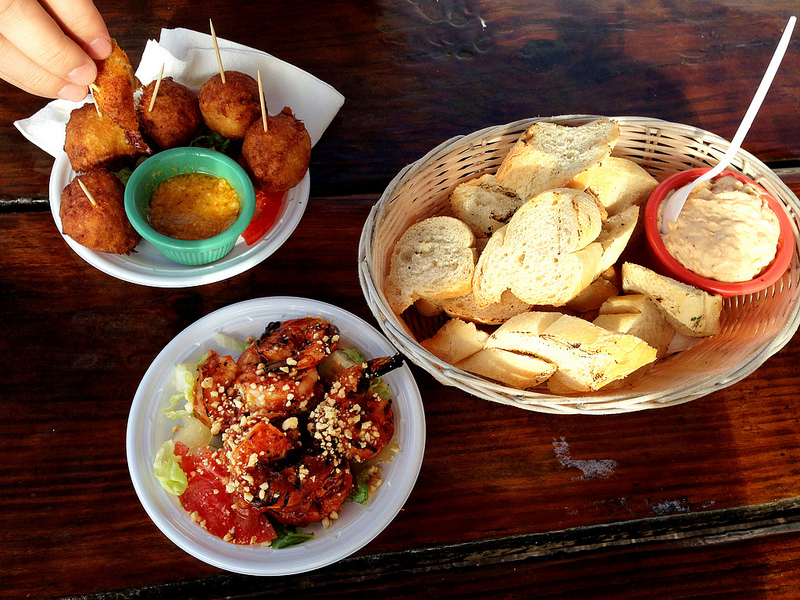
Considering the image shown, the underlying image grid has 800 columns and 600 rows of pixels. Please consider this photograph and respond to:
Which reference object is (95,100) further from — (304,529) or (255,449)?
(304,529)

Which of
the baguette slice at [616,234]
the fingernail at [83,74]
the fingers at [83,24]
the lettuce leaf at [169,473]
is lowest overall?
the lettuce leaf at [169,473]

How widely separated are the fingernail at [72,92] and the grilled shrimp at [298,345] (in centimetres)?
92

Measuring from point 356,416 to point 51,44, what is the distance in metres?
1.25

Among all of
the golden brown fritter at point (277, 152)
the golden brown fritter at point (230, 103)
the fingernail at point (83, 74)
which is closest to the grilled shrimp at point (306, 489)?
the golden brown fritter at point (277, 152)

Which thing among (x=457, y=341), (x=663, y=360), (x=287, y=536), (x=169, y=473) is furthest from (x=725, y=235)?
(x=169, y=473)

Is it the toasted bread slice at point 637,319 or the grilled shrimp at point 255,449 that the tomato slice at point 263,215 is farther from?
the toasted bread slice at point 637,319

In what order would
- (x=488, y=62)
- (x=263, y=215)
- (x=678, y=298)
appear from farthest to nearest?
(x=488, y=62) → (x=263, y=215) → (x=678, y=298)

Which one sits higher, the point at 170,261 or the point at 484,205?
the point at 484,205

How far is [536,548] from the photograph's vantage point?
1687 mm

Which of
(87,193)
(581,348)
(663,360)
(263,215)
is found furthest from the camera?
(263,215)

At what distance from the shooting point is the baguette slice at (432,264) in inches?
65.9

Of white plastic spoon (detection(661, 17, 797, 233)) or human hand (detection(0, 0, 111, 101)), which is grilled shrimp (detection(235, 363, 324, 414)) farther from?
white plastic spoon (detection(661, 17, 797, 233))

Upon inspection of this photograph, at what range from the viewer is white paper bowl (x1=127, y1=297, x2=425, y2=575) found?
150cm

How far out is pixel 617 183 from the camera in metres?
1.80
